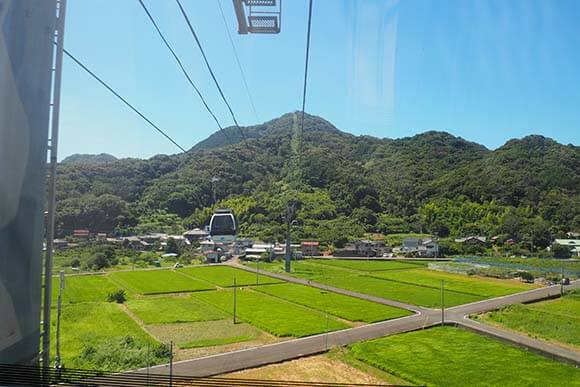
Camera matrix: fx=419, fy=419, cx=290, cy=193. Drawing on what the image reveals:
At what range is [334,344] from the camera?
25.6ft

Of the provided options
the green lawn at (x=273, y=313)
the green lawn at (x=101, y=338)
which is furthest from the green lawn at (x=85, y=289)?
the green lawn at (x=273, y=313)

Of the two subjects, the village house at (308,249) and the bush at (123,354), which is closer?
the bush at (123,354)

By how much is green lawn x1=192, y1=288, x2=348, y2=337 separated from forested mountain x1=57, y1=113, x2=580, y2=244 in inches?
101

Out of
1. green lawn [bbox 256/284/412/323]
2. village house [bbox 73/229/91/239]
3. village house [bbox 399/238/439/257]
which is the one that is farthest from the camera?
village house [bbox 399/238/439/257]

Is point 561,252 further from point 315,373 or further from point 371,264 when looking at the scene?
point 315,373

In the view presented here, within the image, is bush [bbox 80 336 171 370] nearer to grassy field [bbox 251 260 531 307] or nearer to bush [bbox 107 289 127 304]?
bush [bbox 107 289 127 304]

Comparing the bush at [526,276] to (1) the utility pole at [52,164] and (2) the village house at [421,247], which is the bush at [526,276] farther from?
(1) the utility pole at [52,164]

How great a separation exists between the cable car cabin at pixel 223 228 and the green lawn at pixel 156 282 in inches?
371

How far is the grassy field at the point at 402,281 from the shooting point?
13.5m

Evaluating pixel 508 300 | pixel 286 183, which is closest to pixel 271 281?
pixel 508 300

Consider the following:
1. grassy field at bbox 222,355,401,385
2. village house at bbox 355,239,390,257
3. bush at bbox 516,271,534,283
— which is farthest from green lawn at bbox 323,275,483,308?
village house at bbox 355,239,390,257

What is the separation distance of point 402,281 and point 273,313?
802 cm

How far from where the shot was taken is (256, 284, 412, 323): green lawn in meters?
10.5

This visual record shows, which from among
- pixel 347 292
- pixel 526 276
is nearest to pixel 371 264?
pixel 526 276
